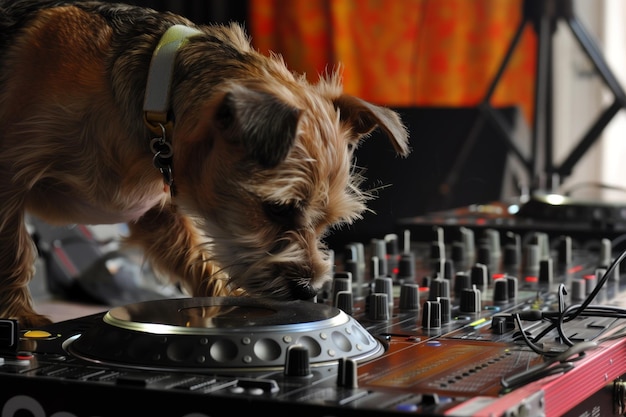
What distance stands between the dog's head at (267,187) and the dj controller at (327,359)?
92 mm

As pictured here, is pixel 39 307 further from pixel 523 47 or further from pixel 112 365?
pixel 523 47

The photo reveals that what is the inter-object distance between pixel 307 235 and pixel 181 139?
0.81 ft

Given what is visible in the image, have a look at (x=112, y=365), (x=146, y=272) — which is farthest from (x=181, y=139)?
(x=146, y=272)

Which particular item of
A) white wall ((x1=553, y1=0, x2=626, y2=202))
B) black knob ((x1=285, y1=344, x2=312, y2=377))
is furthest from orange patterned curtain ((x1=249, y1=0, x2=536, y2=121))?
black knob ((x1=285, y1=344, x2=312, y2=377))

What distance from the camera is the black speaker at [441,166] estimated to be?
11.5 ft

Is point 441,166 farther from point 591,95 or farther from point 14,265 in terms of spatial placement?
point 14,265

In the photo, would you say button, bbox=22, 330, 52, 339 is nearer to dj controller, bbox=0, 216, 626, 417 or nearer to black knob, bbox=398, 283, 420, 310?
dj controller, bbox=0, 216, 626, 417

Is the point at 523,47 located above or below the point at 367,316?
above

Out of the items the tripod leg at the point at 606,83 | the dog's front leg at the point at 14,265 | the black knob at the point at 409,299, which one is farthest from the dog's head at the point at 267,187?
the tripod leg at the point at 606,83

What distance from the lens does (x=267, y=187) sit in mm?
1396

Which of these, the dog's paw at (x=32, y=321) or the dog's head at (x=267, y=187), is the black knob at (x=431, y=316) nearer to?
the dog's head at (x=267, y=187)

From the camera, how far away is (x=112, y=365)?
1.08 metres

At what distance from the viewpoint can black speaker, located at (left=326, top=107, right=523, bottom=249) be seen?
352cm

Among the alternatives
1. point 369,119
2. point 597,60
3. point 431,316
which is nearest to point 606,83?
point 597,60
